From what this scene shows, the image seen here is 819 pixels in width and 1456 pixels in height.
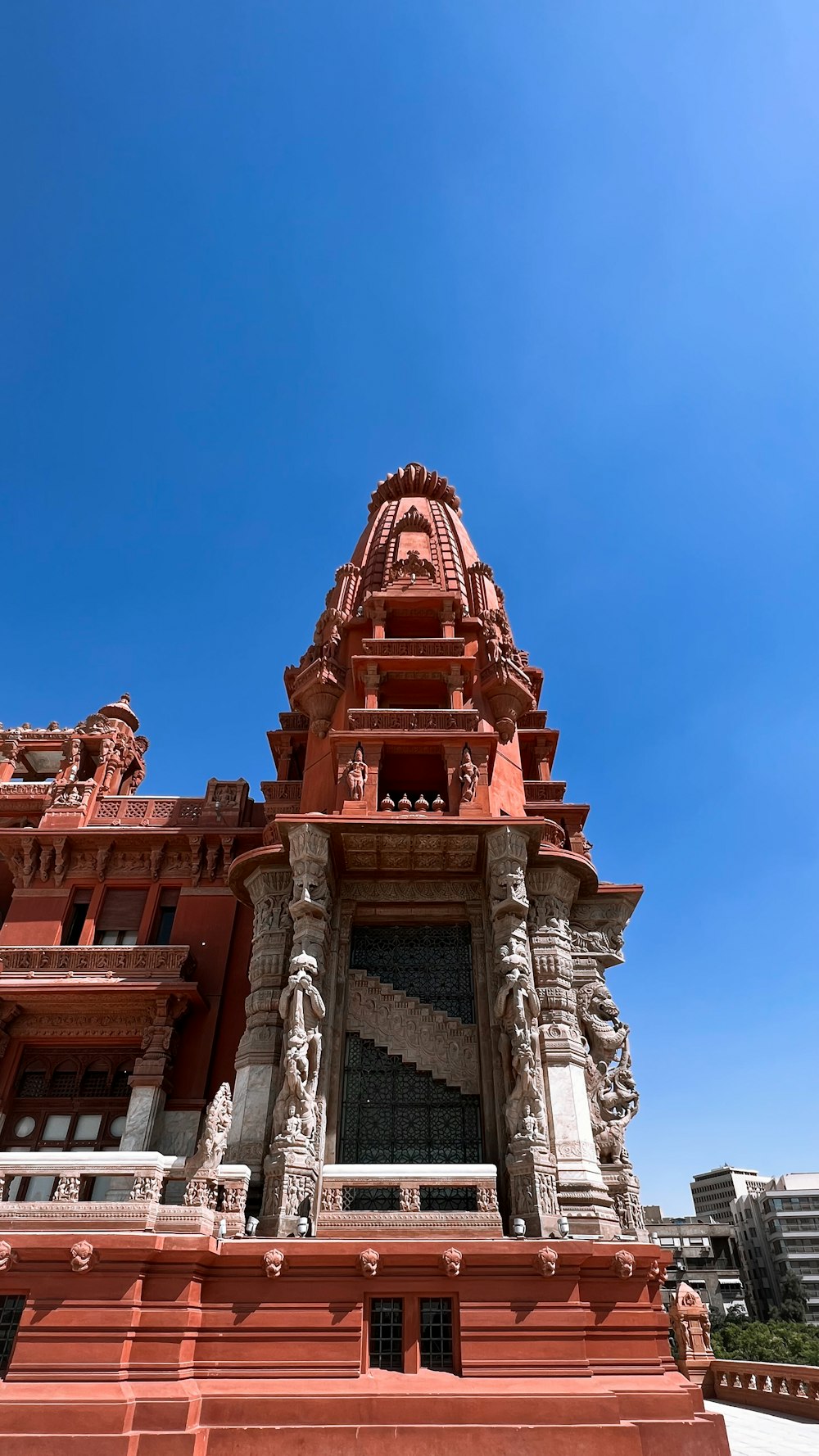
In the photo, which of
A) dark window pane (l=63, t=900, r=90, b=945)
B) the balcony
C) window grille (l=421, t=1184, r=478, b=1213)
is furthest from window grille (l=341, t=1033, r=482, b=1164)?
dark window pane (l=63, t=900, r=90, b=945)

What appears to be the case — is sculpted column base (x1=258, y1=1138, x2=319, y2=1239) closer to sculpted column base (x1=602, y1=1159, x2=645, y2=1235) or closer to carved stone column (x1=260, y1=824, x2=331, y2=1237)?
carved stone column (x1=260, y1=824, x2=331, y2=1237)

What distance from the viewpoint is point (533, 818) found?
1648cm

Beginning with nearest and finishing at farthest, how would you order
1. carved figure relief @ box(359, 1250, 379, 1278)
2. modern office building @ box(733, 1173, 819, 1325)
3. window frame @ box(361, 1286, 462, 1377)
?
window frame @ box(361, 1286, 462, 1377), carved figure relief @ box(359, 1250, 379, 1278), modern office building @ box(733, 1173, 819, 1325)

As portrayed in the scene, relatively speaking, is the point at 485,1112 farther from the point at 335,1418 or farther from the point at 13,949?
the point at 13,949

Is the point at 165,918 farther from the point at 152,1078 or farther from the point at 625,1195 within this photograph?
the point at 625,1195

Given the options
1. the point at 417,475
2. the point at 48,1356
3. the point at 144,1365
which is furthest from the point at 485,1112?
the point at 417,475

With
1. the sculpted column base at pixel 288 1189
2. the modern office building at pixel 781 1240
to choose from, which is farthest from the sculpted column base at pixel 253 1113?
the modern office building at pixel 781 1240

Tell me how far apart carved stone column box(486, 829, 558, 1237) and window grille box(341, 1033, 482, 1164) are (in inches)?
53.3

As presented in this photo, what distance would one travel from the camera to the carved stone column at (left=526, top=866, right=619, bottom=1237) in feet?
44.8

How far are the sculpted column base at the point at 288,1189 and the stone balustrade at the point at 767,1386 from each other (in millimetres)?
15422

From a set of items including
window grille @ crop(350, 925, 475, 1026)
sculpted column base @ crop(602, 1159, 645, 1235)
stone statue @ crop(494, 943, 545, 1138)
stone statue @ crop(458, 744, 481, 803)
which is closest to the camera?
stone statue @ crop(494, 943, 545, 1138)

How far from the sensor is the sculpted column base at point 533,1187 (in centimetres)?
1278

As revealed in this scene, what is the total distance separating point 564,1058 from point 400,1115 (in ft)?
10.7

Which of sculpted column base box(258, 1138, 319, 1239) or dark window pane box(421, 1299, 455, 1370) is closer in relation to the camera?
dark window pane box(421, 1299, 455, 1370)
